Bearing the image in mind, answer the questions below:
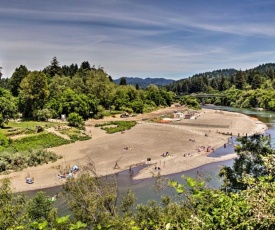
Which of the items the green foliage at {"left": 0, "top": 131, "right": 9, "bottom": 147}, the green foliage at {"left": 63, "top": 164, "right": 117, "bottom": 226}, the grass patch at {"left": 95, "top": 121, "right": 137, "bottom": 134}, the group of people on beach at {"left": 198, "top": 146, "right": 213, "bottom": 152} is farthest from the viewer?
the grass patch at {"left": 95, "top": 121, "right": 137, "bottom": 134}

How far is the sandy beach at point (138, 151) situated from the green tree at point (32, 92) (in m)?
13.4

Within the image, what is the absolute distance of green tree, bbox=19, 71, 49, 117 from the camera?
7312 centimetres

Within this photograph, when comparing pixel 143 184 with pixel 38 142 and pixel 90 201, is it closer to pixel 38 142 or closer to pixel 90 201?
pixel 90 201

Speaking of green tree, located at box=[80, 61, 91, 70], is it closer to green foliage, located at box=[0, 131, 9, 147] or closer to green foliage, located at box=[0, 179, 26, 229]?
green foliage, located at box=[0, 131, 9, 147]

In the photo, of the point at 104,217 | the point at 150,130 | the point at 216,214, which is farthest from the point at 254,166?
the point at 150,130

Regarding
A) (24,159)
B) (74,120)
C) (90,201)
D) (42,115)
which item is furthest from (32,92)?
(90,201)

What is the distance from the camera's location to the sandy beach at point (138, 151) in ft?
138

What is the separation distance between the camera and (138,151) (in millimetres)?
53875

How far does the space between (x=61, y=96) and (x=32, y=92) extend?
1093 cm

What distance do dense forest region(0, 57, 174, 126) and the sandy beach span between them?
31.4 ft

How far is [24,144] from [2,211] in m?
39.4

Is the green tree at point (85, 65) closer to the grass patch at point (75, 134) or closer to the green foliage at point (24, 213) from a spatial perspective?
the grass patch at point (75, 134)

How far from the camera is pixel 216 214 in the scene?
23.0ft

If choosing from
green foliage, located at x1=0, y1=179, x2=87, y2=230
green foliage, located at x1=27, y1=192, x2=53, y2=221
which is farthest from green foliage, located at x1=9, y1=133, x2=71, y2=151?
green foliage, located at x1=0, y1=179, x2=87, y2=230
